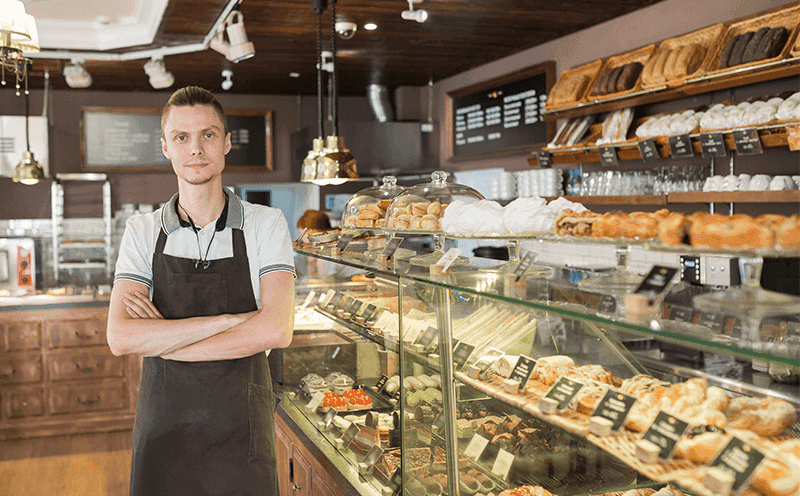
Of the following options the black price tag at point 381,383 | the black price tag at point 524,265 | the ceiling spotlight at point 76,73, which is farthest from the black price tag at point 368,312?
the ceiling spotlight at point 76,73

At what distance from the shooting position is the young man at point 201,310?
185cm

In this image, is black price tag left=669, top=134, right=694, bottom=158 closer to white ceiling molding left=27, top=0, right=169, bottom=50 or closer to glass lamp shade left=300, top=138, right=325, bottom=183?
glass lamp shade left=300, top=138, right=325, bottom=183

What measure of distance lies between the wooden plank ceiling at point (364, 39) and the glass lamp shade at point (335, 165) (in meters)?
1.15

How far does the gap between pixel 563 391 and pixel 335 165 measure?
2.18 metres

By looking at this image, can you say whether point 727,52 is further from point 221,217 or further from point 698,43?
point 221,217

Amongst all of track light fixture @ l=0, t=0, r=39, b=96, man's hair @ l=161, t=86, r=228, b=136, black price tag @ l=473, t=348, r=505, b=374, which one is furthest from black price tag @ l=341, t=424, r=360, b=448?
track light fixture @ l=0, t=0, r=39, b=96

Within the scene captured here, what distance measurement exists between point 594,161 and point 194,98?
11.3 ft

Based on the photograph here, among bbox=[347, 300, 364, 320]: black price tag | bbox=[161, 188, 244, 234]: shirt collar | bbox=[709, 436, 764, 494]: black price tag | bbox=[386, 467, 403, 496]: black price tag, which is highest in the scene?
bbox=[161, 188, 244, 234]: shirt collar

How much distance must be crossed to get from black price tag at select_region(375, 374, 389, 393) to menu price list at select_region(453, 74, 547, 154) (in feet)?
10.6

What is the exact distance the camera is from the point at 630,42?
453 cm

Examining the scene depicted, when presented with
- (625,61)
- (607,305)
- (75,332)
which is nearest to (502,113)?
(625,61)

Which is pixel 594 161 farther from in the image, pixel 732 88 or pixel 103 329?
pixel 103 329

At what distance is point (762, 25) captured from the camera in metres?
3.52

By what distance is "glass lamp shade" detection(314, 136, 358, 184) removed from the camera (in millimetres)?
3449
